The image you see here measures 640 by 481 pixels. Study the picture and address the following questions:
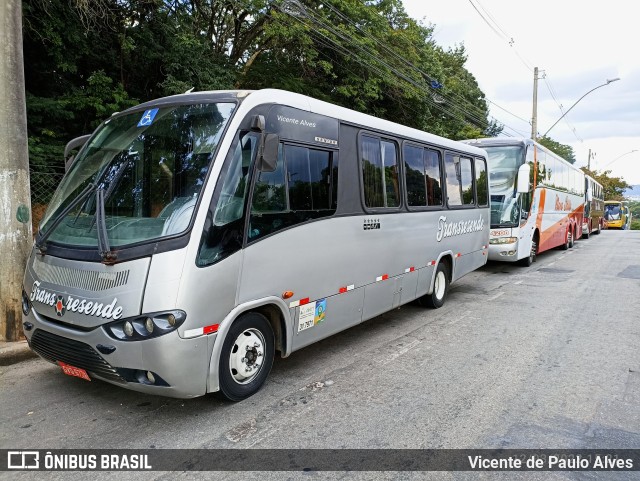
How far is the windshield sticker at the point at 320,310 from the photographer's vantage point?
4.81 m

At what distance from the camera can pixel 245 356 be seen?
4.04 metres

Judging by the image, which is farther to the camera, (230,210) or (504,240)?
(504,240)

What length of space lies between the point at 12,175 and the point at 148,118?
2.40 meters

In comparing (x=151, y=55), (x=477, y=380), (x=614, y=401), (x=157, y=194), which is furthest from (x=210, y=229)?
(x=151, y=55)

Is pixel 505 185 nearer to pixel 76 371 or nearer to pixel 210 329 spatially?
pixel 210 329

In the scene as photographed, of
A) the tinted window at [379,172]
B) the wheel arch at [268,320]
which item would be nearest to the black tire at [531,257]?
the tinted window at [379,172]

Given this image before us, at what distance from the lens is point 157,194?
3.87m

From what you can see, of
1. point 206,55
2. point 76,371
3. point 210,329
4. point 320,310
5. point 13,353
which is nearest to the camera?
point 210,329

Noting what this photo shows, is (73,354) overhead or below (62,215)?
below

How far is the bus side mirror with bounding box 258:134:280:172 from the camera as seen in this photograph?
3.93m

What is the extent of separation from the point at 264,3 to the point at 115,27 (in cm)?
394

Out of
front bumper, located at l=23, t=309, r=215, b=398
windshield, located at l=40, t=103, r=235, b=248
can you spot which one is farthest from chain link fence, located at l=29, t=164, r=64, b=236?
front bumper, located at l=23, t=309, r=215, b=398

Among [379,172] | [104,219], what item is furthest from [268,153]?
[379,172]

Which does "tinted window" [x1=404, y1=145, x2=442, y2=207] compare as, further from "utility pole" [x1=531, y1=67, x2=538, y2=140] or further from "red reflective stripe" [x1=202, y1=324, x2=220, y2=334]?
"utility pole" [x1=531, y1=67, x2=538, y2=140]
